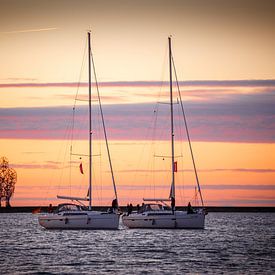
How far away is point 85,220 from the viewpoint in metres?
107

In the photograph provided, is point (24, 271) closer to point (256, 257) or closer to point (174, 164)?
point (256, 257)

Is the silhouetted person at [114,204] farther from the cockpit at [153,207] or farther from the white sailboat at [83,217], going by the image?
the cockpit at [153,207]

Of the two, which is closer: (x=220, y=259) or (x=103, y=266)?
(x=103, y=266)

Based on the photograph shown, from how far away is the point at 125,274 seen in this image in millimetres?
63281

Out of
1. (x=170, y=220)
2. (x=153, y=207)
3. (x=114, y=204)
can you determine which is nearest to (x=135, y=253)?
(x=114, y=204)

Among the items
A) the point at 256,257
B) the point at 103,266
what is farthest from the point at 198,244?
the point at 103,266

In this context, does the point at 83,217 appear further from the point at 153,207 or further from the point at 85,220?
the point at 153,207

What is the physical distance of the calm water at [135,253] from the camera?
6691 centimetres

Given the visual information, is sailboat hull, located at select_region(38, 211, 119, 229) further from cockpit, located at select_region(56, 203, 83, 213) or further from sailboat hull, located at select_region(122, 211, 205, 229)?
sailboat hull, located at select_region(122, 211, 205, 229)

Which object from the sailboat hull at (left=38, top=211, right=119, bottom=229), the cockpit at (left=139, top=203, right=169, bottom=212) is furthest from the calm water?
the cockpit at (left=139, top=203, right=169, bottom=212)

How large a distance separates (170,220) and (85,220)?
29.7 ft

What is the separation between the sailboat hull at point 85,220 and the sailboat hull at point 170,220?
3441mm

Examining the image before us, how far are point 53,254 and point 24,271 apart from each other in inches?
533

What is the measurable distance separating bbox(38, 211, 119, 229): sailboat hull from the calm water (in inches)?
36.1
